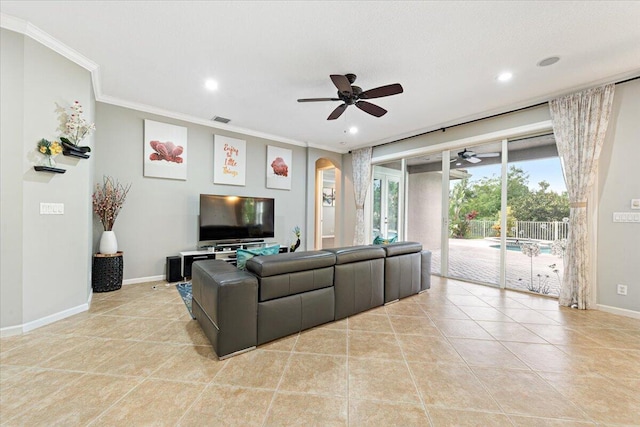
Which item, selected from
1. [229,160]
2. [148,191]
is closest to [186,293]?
[148,191]

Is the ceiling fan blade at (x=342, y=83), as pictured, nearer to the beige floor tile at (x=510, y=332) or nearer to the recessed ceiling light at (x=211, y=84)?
the recessed ceiling light at (x=211, y=84)

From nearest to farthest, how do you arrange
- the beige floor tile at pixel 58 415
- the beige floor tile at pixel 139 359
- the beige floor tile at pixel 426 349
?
the beige floor tile at pixel 58 415 < the beige floor tile at pixel 139 359 < the beige floor tile at pixel 426 349

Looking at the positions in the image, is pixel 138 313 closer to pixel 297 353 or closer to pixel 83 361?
pixel 83 361

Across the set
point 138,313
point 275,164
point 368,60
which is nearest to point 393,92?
point 368,60

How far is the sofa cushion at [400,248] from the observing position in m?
3.27

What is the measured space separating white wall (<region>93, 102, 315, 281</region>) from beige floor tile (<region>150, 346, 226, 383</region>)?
105 inches

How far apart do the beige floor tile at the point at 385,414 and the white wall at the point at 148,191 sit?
398 cm

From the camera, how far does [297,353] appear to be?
212cm

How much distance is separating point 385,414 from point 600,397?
1.43 meters

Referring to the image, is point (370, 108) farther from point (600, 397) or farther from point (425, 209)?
point (600, 397)

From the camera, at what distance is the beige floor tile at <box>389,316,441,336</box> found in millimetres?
2527

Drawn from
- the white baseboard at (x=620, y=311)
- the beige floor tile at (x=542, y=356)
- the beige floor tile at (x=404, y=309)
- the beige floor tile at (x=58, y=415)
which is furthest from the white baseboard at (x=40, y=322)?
the white baseboard at (x=620, y=311)

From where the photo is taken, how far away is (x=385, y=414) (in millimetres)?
1485

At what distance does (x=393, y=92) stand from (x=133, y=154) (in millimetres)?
3992
